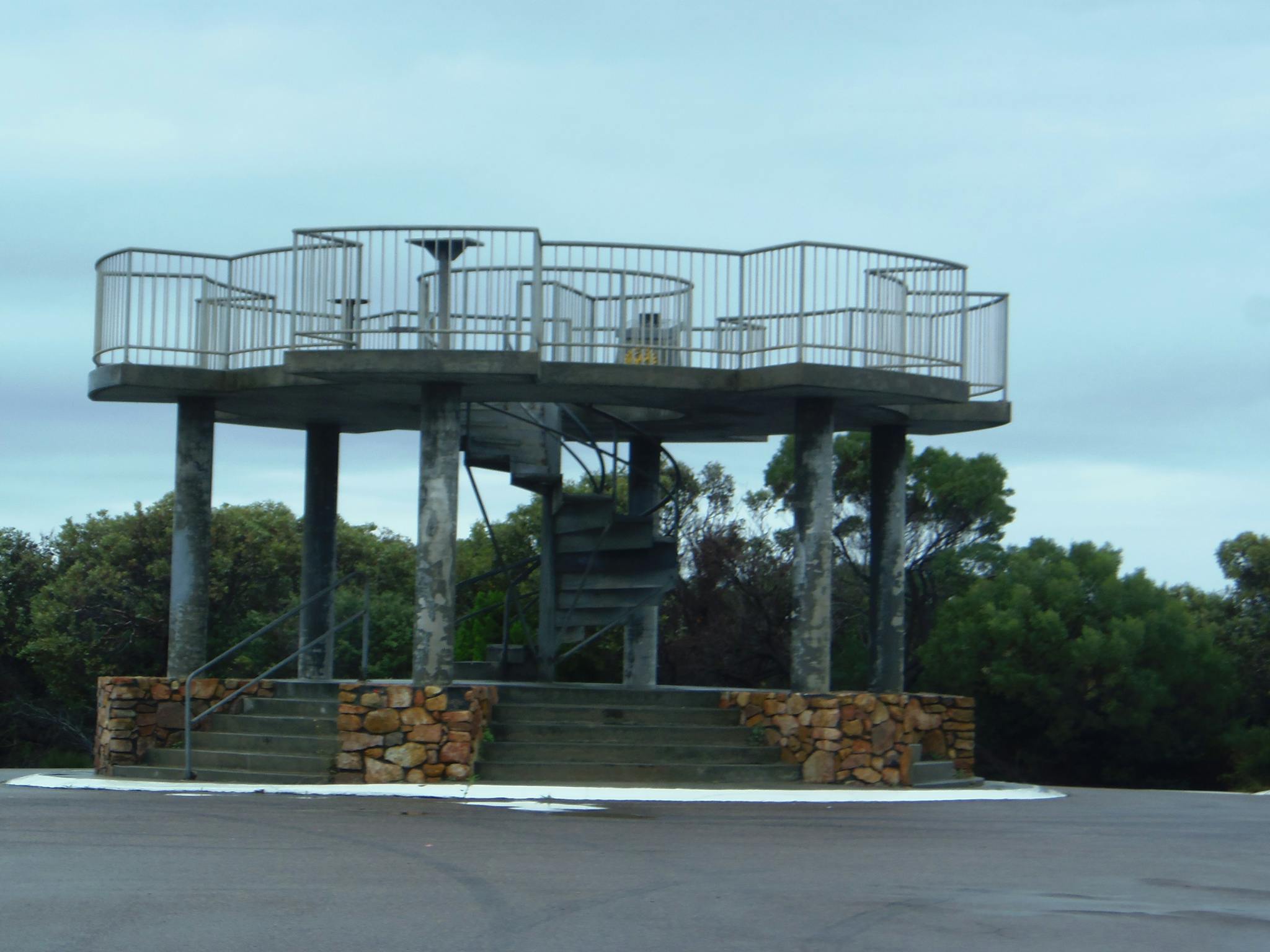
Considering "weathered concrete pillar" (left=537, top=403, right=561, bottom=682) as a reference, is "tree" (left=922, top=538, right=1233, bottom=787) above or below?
below

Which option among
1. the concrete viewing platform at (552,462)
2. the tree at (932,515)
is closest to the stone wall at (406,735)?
the concrete viewing platform at (552,462)

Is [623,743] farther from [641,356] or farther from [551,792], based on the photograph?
[641,356]

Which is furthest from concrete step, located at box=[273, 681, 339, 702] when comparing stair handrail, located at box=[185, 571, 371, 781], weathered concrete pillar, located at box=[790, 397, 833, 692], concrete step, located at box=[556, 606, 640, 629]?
weathered concrete pillar, located at box=[790, 397, 833, 692]

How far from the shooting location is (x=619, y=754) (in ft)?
53.8

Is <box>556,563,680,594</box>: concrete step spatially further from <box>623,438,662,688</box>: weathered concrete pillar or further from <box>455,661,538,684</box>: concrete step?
<box>623,438,662,688</box>: weathered concrete pillar

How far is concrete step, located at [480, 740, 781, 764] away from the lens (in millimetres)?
16188

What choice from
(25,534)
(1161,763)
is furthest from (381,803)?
(25,534)

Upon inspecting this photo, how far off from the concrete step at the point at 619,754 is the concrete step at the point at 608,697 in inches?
31.7

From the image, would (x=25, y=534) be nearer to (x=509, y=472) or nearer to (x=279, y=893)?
(x=509, y=472)

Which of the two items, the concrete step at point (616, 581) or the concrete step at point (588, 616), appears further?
the concrete step at point (588, 616)

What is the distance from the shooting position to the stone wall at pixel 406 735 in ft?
51.5

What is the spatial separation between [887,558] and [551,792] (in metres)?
6.31

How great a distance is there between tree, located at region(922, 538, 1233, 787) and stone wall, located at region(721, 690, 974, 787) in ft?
52.0

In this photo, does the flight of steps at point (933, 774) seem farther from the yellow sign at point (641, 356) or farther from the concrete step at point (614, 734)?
the yellow sign at point (641, 356)
